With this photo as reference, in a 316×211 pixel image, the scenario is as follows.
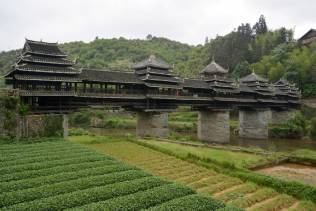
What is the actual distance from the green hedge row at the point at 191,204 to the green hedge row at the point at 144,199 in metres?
0.56

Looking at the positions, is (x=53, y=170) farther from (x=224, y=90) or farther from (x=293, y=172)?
(x=224, y=90)

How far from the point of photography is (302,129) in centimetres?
5309

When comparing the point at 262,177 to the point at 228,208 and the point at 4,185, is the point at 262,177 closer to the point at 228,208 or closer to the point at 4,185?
the point at 228,208

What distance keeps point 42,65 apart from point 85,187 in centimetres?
1881

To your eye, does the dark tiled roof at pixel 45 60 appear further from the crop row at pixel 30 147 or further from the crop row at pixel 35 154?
the crop row at pixel 35 154

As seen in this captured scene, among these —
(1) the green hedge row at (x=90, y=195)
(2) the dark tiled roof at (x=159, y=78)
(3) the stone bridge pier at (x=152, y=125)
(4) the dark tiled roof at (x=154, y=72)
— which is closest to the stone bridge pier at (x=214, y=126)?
(3) the stone bridge pier at (x=152, y=125)

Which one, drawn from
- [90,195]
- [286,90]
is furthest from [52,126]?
[286,90]

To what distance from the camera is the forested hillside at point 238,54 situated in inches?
2778

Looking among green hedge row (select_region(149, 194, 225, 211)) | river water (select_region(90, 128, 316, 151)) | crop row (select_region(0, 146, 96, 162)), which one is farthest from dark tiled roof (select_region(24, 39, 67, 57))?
river water (select_region(90, 128, 316, 151))

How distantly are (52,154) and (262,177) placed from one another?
13374 millimetres

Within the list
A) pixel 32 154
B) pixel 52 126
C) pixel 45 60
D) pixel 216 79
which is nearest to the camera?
pixel 32 154

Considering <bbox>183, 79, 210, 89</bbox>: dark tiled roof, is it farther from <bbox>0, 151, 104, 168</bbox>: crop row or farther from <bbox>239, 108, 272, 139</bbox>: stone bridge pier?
<bbox>0, 151, 104, 168</bbox>: crop row

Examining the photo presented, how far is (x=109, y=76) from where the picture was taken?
3556 centimetres

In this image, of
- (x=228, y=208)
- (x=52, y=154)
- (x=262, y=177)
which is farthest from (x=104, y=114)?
(x=228, y=208)
